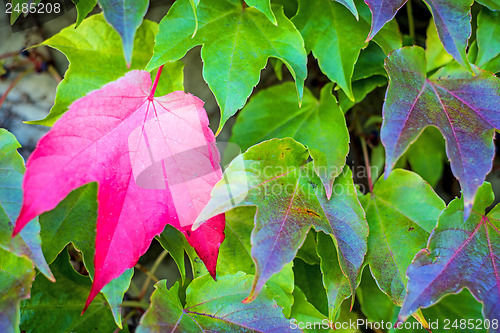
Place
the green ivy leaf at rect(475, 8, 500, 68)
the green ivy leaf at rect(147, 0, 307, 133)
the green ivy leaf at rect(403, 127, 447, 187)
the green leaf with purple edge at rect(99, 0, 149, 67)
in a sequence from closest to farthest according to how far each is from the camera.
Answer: the green leaf with purple edge at rect(99, 0, 149, 67) < the green ivy leaf at rect(147, 0, 307, 133) < the green ivy leaf at rect(475, 8, 500, 68) < the green ivy leaf at rect(403, 127, 447, 187)

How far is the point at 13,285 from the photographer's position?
48 centimetres

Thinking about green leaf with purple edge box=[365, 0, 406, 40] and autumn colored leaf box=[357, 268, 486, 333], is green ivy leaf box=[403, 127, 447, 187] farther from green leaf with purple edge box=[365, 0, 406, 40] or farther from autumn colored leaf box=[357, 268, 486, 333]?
green leaf with purple edge box=[365, 0, 406, 40]

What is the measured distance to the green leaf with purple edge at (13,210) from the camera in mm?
445

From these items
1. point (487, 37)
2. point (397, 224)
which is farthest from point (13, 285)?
point (487, 37)

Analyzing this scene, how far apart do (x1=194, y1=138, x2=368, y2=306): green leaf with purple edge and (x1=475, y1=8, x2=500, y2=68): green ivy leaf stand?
31cm

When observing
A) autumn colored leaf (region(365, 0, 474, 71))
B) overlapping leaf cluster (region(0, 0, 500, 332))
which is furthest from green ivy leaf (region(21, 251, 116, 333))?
autumn colored leaf (region(365, 0, 474, 71))

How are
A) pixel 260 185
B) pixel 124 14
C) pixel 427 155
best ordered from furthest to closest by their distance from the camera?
pixel 427 155 < pixel 260 185 < pixel 124 14

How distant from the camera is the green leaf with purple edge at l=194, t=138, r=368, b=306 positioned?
0.48 metres

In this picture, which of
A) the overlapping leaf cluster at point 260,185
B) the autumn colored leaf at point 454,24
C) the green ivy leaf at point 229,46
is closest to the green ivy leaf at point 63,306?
the overlapping leaf cluster at point 260,185

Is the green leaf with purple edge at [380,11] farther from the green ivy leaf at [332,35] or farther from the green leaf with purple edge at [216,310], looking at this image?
the green leaf with purple edge at [216,310]

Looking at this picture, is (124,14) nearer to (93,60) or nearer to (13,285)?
(93,60)

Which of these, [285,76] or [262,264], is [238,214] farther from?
[285,76]

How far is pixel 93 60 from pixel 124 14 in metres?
0.22

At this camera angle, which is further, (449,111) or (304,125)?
(304,125)
